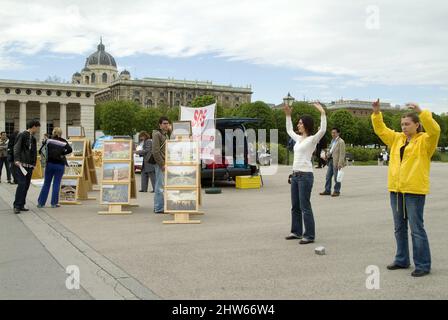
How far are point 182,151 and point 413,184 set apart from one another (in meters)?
6.35

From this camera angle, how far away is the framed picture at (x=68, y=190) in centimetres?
1431

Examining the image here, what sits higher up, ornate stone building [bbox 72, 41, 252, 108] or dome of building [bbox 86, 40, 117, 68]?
dome of building [bbox 86, 40, 117, 68]

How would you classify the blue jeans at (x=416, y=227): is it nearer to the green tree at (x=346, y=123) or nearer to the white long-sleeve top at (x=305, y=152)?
the white long-sleeve top at (x=305, y=152)

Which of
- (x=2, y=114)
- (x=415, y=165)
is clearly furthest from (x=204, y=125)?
(x=2, y=114)

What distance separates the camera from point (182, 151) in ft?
39.1

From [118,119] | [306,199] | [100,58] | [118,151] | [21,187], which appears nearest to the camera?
[306,199]

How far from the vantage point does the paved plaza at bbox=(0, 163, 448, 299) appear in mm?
5824

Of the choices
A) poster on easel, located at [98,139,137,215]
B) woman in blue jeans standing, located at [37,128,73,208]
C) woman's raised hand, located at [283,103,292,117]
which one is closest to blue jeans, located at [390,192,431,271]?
woman's raised hand, located at [283,103,292,117]

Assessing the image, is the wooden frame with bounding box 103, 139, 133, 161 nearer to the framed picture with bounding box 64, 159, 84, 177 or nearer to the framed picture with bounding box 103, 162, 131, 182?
the framed picture with bounding box 103, 162, 131, 182

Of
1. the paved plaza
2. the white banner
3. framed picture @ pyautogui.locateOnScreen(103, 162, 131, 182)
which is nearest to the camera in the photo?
the paved plaza

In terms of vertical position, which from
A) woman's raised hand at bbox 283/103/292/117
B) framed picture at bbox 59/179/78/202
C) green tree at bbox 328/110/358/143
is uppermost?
green tree at bbox 328/110/358/143

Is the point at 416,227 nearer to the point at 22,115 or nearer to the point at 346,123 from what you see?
the point at 22,115

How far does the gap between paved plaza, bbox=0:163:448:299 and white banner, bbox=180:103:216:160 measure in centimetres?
513

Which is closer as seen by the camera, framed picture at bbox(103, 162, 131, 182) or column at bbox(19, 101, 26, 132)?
framed picture at bbox(103, 162, 131, 182)
